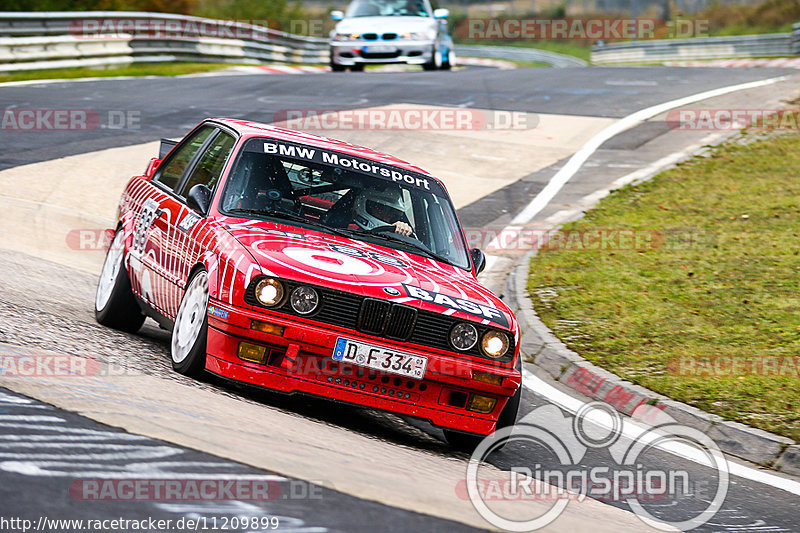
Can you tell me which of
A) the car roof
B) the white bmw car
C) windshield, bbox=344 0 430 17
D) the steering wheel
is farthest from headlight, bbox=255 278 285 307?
windshield, bbox=344 0 430 17

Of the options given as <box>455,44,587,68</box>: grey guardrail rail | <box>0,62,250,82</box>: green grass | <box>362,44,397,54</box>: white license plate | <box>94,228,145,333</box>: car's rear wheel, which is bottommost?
<box>455,44,587,68</box>: grey guardrail rail

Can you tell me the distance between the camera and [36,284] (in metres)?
8.21

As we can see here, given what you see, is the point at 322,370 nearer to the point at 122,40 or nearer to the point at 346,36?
the point at 122,40

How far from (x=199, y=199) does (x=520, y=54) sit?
51.5 metres

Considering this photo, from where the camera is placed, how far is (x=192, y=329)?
578cm

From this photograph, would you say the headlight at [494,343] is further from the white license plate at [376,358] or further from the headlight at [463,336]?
the white license plate at [376,358]

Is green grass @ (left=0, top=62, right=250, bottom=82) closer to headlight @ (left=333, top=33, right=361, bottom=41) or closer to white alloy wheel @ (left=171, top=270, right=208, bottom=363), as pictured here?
headlight @ (left=333, top=33, right=361, bottom=41)

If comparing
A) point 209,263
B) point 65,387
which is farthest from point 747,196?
point 65,387

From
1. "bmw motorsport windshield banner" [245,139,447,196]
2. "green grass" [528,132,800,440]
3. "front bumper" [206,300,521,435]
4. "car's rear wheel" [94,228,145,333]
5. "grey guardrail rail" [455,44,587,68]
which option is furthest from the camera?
"grey guardrail rail" [455,44,587,68]

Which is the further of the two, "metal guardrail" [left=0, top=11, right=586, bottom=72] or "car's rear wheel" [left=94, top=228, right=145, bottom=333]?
"metal guardrail" [left=0, top=11, right=586, bottom=72]

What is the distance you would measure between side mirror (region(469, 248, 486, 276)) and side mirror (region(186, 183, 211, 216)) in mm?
1756

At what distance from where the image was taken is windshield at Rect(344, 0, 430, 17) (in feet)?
87.3

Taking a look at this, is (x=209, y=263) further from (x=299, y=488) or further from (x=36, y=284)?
(x=36, y=284)

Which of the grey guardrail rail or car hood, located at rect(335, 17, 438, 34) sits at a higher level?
car hood, located at rect(335, 17, 438, 34)
